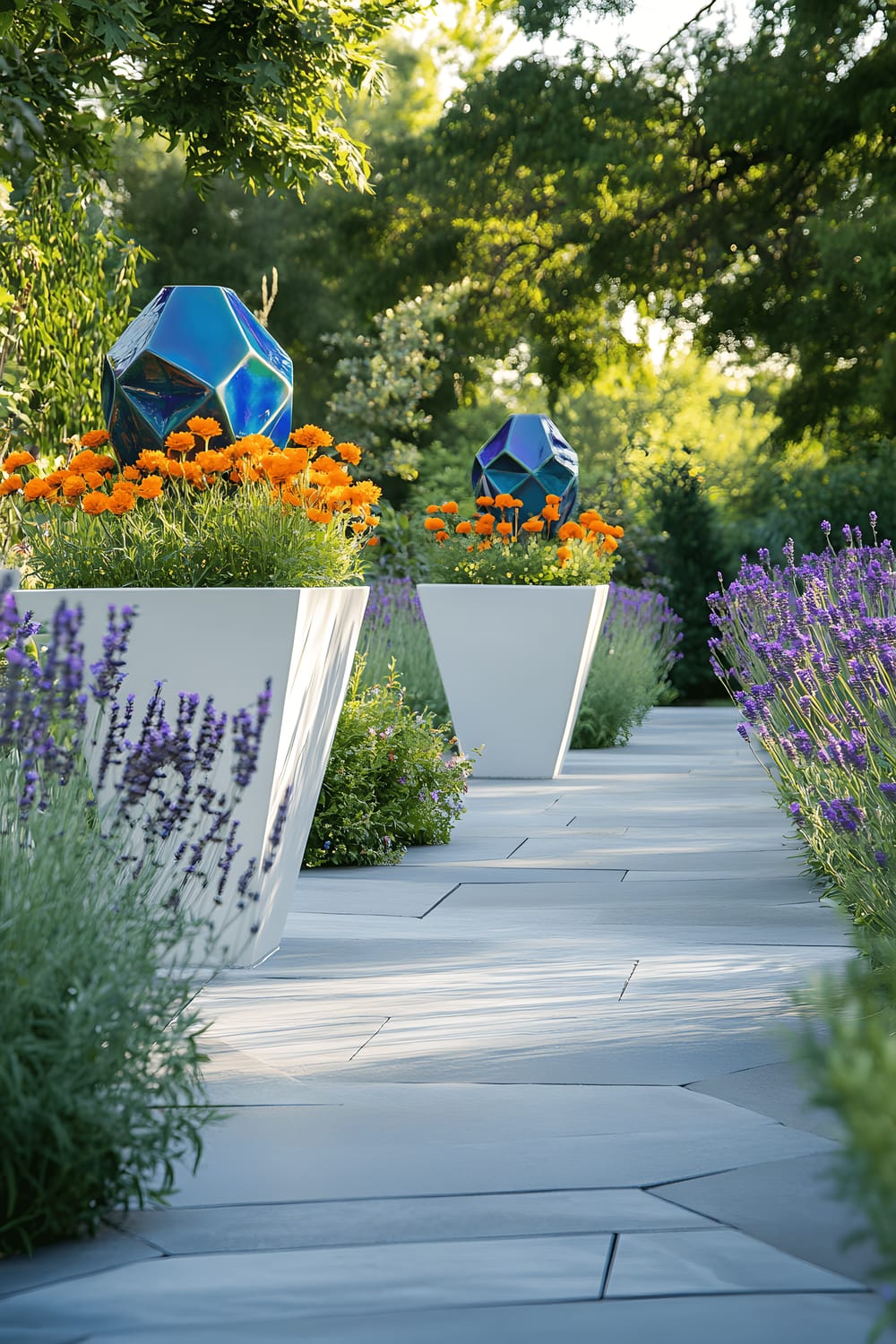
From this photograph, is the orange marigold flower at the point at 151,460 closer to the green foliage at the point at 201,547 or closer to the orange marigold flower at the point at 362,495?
the green foliage at the point at 201,547

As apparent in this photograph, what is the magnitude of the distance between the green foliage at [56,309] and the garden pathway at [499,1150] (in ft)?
18.9

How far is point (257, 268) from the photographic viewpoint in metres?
25.5

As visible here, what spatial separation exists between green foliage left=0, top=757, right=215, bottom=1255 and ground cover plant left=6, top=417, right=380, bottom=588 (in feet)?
5.43

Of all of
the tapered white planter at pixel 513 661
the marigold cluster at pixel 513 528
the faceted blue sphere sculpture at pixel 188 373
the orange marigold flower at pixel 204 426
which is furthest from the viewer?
the marigold cluster at pixel 513 528

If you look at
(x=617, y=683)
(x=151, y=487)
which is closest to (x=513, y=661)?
(x=617, y=683)

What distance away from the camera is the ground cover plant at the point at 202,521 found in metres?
3.85

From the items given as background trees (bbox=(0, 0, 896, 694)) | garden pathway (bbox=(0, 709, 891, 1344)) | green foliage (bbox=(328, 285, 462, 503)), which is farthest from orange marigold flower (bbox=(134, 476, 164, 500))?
green foliage (bbox=(328, 285, 462, 503))

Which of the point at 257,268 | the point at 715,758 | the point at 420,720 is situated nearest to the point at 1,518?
the point at 420,720

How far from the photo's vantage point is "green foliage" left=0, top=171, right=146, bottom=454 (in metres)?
9.27

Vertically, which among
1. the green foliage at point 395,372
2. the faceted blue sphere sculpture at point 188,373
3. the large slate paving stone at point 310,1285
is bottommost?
the large slate paving stone at point 310,1285

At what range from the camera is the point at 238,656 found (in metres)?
3.71

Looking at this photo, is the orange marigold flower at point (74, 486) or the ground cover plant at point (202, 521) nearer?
the ground cover plant at point (202, 521)

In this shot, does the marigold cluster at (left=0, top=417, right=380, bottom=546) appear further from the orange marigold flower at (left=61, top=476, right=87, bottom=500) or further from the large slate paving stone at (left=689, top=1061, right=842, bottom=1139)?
the large slate paving stone at (left=689, top=1061, right=842, bottom=1139)

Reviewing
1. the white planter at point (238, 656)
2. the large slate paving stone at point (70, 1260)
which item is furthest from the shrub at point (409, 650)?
the large slate paving stone at point (70, 1260)
